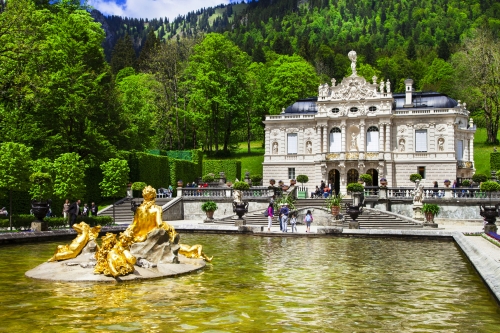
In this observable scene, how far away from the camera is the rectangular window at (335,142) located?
182 feet

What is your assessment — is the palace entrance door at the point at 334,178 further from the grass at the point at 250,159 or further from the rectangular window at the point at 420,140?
the grass at the point at 250,159

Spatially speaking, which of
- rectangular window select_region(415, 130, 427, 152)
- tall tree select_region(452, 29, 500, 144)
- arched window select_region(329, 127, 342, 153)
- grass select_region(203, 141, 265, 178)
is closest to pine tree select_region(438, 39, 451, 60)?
tall tree select_region(452, 29, 500, 144)

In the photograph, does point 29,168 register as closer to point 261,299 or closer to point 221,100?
point 261,299

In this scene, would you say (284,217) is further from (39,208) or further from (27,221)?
(27,221)

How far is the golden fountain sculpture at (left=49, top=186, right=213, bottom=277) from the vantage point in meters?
13.7

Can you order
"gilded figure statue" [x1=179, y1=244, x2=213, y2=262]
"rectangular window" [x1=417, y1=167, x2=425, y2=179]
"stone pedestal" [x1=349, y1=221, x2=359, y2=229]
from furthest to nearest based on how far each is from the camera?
"rectangular window" [x1=417, y1=167, x2=425, y2=179]
"stone pedestal" [x1=349, y1=221, x2=359, y2=229]
"gilded figure statue" [x1=179, y1=244, x2=213, y2=262]

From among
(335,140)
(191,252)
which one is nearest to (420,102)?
(335,140)

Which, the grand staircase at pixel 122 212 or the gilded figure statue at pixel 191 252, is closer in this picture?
the gilded figure statue at pixel 191 252

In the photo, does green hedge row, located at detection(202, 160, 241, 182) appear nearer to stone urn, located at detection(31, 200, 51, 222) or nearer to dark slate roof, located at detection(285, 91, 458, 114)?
dark slate roof, located at detection(285, 91, 458, 114)

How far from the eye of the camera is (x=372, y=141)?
180 feet

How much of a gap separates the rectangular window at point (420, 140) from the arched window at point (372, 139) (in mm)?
3720

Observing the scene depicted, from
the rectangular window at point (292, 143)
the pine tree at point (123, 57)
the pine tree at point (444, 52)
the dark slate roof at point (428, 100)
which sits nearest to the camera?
the dark slate roof at point (428, 100)

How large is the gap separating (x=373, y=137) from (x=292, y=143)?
7.97 metres

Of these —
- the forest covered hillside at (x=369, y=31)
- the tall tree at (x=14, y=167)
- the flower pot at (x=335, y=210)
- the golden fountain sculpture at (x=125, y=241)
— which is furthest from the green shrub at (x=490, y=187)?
the forest covered hillside at (x=369, y=31)
